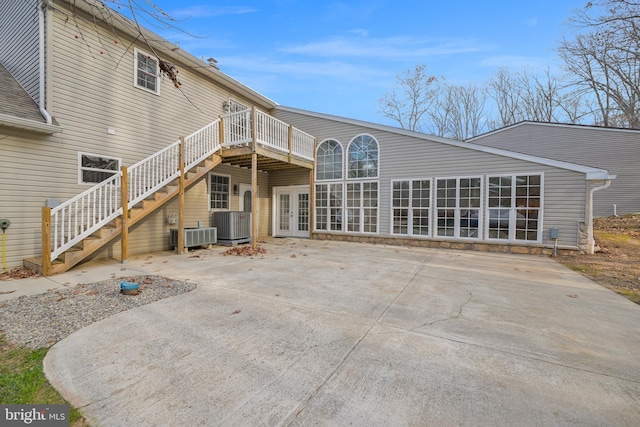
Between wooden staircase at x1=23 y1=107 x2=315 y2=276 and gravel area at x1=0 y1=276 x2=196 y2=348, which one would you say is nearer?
gravel area at x1=0 y1=276 x2=196 y2=348

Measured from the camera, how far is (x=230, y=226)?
9.20 metres

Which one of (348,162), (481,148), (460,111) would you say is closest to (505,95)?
(460,111)

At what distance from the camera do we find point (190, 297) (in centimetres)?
400

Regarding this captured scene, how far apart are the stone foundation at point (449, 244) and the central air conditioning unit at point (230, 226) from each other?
3274 mm

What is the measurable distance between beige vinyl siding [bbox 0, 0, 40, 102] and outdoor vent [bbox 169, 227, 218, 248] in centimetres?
427

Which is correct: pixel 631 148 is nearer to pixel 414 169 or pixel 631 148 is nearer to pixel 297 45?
pixel 414 169

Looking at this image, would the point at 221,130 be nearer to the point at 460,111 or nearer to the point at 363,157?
the point at 363,157

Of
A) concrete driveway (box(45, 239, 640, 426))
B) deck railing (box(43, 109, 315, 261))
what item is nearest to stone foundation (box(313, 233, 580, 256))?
deck railing (box(43, 109, 315, 261))

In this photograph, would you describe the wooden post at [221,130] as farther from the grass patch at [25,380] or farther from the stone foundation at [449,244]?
the grass patch at [25,380]

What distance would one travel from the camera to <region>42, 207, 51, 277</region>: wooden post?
490 cm

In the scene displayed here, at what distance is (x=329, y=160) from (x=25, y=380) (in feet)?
34.1

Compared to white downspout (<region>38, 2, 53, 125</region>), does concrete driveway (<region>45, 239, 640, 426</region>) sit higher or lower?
lower

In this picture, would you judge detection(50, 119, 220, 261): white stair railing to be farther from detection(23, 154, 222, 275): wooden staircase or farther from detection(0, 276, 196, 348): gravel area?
detection(0, 276, 196, 348): gravel area

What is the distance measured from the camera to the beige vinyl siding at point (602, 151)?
11633 mm
